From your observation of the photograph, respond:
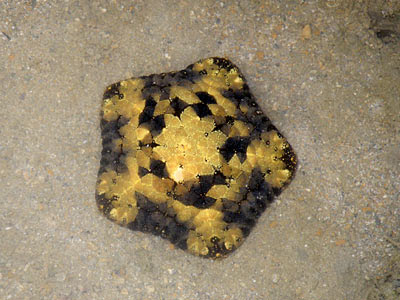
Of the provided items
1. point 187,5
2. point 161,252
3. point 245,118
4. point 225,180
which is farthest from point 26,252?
point 187,5

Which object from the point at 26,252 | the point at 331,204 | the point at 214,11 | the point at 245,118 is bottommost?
the point at 26,252

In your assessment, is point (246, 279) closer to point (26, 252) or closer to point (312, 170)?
point (312, 170)

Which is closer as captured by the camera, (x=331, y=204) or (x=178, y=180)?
(x=178, y=180)

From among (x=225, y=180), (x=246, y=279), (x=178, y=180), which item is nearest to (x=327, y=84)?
(x=225, y=180)

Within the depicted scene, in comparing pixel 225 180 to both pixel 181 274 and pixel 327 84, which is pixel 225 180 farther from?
pixel 327 84

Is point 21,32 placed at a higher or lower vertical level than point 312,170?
higher

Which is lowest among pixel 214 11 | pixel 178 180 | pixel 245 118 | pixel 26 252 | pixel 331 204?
pixel 26 252
